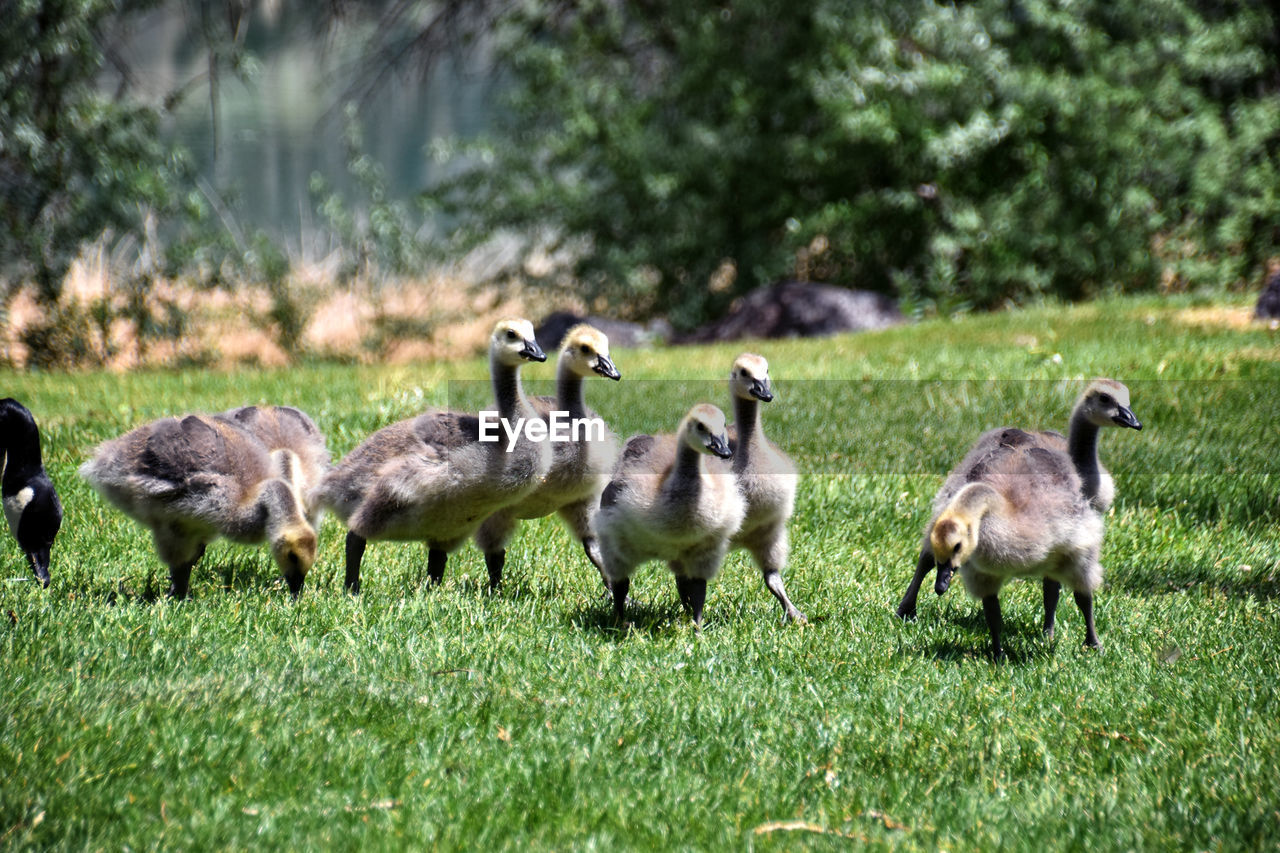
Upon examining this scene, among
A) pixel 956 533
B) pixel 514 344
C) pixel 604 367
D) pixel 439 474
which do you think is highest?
pixel 514 344

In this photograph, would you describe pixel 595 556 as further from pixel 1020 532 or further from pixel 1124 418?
pixel 1124 418

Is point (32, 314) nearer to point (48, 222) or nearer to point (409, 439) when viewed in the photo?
point (48, 222)

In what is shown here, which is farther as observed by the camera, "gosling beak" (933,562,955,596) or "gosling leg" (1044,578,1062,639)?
"gosling leg" (1044,578,1062,639)

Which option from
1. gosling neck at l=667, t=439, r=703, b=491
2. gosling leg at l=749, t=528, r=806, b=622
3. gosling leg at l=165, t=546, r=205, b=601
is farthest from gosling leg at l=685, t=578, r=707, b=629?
gosling leg at l=165, t=546, r=205, b=601

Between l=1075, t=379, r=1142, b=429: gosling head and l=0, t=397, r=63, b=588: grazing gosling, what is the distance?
491cm

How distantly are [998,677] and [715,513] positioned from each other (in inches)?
55.5

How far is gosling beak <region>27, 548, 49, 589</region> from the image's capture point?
5528mm

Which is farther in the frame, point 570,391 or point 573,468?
point 570,391

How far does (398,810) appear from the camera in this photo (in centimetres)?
365

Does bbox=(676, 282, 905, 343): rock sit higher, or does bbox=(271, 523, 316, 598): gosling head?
bbox=(676, 282, 905, 343): rock

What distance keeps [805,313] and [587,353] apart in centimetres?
1137

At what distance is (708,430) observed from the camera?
487 centimetres

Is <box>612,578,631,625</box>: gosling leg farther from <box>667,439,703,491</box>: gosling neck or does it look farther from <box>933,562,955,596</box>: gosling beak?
<box>933,562,955,596</box>: gosling beak

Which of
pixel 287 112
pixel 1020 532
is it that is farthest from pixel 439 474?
pixel 287 112
